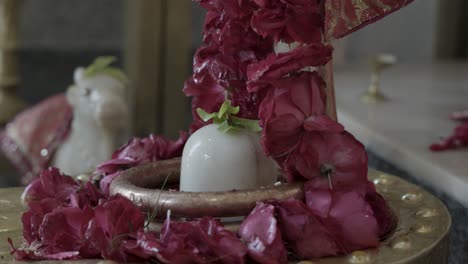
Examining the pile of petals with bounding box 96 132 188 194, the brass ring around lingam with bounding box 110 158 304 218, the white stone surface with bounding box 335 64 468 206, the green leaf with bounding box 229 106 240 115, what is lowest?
the white stone surface with bounding box 335 64 468 206

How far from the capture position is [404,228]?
612mm

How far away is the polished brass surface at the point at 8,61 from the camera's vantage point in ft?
6.17

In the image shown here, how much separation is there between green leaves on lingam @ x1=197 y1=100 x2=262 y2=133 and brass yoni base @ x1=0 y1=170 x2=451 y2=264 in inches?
4.4

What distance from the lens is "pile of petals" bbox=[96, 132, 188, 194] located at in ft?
2.27

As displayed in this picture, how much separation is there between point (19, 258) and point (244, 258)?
0.47 ft

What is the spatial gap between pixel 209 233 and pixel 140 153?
0.19 m

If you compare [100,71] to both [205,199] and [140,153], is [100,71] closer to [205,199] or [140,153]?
[140,153]

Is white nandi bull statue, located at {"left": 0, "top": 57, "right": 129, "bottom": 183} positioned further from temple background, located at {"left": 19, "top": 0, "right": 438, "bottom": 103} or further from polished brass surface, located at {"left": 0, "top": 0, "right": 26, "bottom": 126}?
temple background, located at {"left": 19, "top": 0, "right": 438, "bottom": 103}

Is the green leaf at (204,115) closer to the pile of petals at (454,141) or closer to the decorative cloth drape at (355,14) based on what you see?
the decorative cloth drape at (355,14)

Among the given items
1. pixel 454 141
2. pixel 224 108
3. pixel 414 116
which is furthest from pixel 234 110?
pixel 414 116

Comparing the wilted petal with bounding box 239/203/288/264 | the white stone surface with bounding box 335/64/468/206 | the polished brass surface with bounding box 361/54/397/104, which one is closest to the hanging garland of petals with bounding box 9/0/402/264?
the wilted petal with bounding box 239/203/288/264

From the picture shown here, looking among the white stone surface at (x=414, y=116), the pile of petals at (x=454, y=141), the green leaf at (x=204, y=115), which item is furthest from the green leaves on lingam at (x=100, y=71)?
the green leaf at (x=204, y=115)

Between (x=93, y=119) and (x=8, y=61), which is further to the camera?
(x=8, y=61)

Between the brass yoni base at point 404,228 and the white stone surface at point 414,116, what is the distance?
0.75 ft
